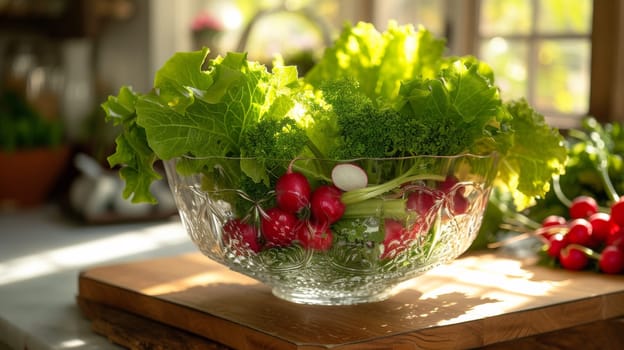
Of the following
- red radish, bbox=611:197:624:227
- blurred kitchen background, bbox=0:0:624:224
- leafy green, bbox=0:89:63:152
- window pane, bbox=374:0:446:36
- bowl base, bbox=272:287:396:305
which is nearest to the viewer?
bowl base, bbox=272:287:396:305

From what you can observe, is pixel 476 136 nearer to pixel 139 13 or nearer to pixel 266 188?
pixel 266 188

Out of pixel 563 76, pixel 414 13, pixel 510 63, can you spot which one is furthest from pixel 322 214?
pixel 414 13

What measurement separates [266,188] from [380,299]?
205mm

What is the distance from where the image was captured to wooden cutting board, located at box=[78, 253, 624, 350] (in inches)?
35.9

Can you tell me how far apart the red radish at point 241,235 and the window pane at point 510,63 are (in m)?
1.39

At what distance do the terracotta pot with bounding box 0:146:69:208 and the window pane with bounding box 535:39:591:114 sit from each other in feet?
3.76

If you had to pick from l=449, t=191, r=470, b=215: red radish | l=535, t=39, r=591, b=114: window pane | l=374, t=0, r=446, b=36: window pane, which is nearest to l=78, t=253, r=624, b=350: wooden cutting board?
l=449, t=191, r=470, b=215: red radish

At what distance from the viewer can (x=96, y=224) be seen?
1952mm

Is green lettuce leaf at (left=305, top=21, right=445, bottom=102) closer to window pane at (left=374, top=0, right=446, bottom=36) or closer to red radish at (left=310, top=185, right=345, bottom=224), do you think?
red radish at (left=310, top=185, right=345, bottom=224)

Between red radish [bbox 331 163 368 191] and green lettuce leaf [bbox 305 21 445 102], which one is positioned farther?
green lettuce leaf [bbox 305 21 445 102]

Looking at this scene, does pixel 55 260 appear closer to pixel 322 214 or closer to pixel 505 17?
pixel 322 214

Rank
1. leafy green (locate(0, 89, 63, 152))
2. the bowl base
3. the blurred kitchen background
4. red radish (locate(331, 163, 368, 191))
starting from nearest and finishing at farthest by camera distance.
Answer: red radish (locate(331, 163, 368, 191))
the bowl base
the blurred kitchen background
leafy green (locate(0, 89, 63, 152))

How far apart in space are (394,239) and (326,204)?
0.08 meters

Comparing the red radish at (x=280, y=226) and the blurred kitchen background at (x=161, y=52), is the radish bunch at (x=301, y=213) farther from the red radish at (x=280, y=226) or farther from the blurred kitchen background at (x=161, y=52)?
the blurred kitchen background at (x=161, y=52)
